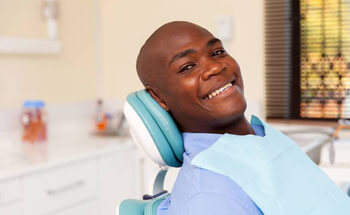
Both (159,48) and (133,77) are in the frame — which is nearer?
(159,48)

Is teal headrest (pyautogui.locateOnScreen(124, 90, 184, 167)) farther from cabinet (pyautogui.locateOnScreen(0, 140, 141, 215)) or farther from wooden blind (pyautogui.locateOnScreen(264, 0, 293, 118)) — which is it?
wooden blind (pyautogui.locateOnScreen(264, 0, 293, 118))

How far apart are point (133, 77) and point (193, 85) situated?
2.01 metres

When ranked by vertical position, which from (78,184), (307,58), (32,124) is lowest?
(78,184)

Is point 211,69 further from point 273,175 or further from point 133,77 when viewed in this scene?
point 133,77

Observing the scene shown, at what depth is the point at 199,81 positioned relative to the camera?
99cm

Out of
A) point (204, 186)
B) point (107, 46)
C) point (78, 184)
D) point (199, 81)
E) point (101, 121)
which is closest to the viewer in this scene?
point (204, 186)

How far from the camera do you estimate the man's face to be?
99 centimetres

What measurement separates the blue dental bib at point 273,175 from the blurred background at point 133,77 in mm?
1186

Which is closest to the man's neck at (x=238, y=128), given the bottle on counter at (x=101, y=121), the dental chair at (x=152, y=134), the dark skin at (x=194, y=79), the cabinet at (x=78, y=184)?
the dark skin at (x=194, y=79)

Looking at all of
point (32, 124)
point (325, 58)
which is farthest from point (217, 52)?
point (32, 124)

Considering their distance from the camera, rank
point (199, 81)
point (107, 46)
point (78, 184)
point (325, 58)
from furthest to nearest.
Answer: point (107, 46)
point (325, 58)
point (78, 184)
point (199, 81)

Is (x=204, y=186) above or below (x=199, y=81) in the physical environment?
below

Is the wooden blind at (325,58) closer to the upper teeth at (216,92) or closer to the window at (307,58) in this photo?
the window at (307,58)

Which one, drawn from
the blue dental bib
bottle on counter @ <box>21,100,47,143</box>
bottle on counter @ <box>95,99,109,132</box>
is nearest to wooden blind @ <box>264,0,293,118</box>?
bottle on counter @ <box>95,99,109,132</box>
